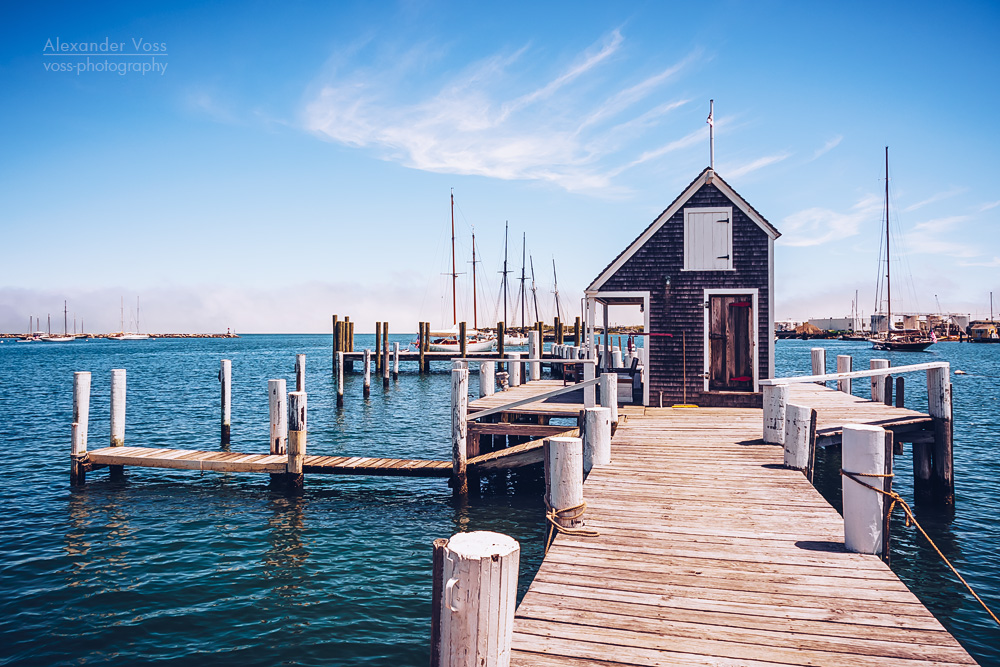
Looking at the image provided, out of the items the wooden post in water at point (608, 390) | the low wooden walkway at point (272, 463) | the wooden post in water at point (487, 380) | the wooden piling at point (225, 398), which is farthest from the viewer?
the wooden piling at point (225, 398)

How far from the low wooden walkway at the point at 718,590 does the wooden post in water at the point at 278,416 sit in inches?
297

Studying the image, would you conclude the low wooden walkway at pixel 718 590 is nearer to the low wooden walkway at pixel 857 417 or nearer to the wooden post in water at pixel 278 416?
the low wooden walkway at pixel 857 417

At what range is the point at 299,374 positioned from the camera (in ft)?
69.4

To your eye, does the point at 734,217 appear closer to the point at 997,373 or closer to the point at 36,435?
the point at 36,435

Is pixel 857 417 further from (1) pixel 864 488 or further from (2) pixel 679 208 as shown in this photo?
(1) pixel 864 488

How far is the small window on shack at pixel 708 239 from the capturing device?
48.4ft

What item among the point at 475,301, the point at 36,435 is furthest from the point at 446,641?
the point at 475,301

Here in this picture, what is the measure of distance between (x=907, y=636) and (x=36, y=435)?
25358mm

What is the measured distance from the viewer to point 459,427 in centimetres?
1184

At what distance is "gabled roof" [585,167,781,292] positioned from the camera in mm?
14531

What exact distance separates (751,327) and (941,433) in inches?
178

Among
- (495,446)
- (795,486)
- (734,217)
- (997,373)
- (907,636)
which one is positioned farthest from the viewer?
(997,373)

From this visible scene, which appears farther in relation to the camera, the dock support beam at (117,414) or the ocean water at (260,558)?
the dock support beam at (117,414)

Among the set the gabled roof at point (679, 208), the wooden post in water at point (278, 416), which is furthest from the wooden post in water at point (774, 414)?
the wooden post in water at point (278, 416)
